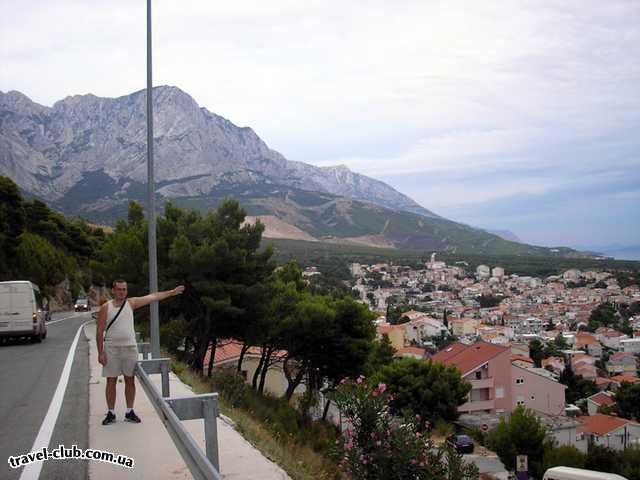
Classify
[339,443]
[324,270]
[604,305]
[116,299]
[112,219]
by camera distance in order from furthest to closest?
[112,219], [324,270], [604,305], [339,443], [116,299]

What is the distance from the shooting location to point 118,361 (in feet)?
24.6

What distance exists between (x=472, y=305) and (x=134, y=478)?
544ft

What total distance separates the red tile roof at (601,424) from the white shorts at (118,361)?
4289 centimetres

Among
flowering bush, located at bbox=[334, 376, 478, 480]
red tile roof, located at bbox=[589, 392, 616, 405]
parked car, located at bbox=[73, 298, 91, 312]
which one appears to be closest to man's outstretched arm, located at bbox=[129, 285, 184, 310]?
flowering bush, located at bbox=[334, 376, 478, 480]

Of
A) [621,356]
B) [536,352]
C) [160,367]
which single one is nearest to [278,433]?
[160,367]

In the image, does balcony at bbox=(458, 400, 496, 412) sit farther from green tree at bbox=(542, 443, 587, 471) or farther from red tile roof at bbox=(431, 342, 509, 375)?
green tree at bbox=(542, 443, 587, 471)

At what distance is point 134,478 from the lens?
226 inches

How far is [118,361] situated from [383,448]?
3.34m

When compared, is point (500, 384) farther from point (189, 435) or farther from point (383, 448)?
point (189, 435)

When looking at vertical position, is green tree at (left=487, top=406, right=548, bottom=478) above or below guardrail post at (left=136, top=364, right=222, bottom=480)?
below

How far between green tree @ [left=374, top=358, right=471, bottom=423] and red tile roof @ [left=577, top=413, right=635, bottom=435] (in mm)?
10209

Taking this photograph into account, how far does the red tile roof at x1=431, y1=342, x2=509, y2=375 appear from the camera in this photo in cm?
5312

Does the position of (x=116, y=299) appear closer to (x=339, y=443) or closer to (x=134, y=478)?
(x=134, y=478)

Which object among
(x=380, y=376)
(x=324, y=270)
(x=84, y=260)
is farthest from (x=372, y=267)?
(x=380, y=376)
